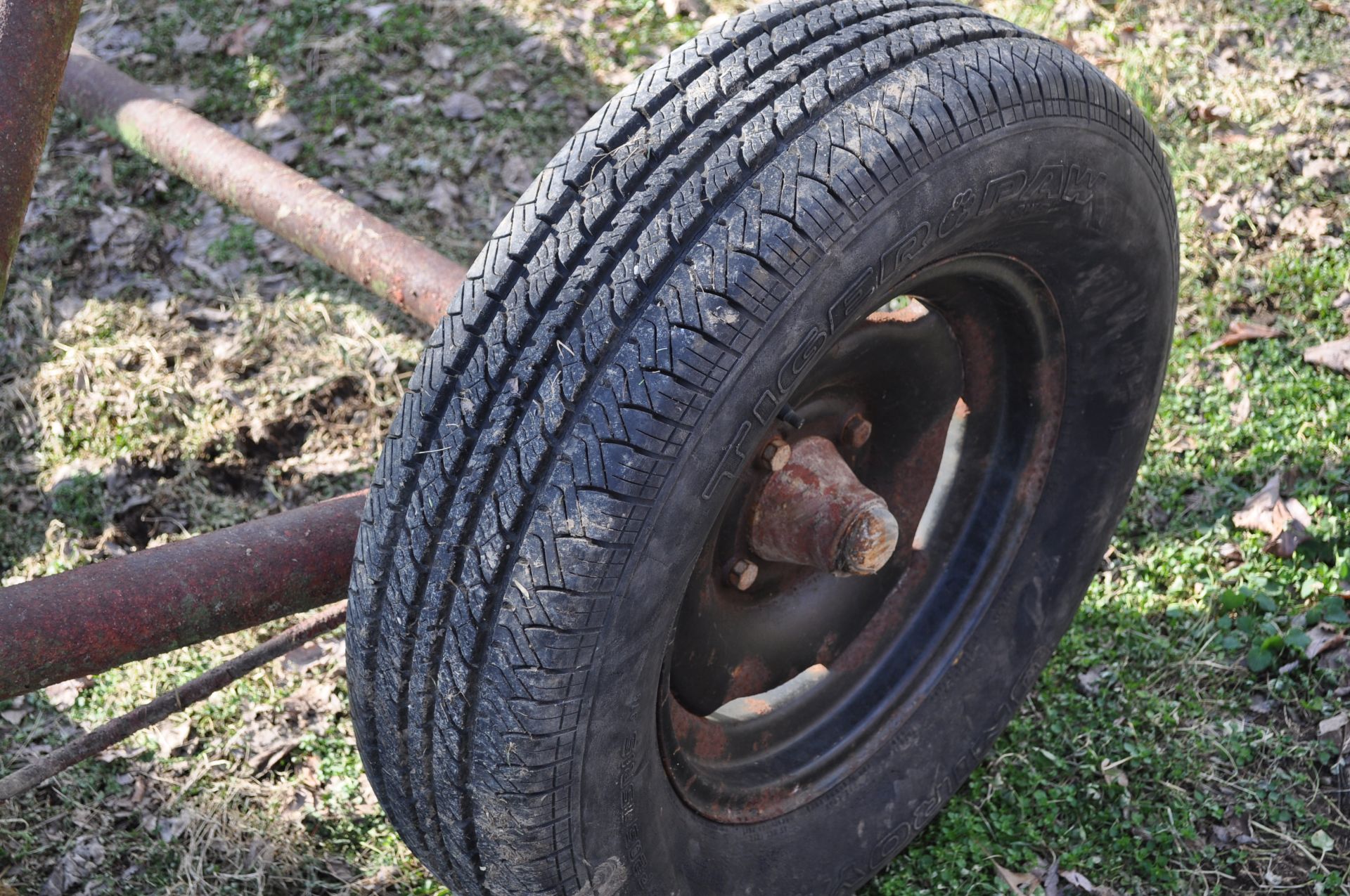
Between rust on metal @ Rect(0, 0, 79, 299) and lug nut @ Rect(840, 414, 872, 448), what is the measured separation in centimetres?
169

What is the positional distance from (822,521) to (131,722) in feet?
4.69

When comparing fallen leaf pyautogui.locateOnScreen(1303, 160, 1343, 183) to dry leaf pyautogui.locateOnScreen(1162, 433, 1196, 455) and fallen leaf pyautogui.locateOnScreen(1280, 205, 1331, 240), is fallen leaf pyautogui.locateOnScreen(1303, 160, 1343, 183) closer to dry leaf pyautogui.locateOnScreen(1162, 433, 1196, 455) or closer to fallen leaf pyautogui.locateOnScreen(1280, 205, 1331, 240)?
fallen leaf pyautogui.locateOnScreen(1280, 205, 1331, 240)

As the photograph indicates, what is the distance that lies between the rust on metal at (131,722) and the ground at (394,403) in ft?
1.60

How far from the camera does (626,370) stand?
5.61 feet

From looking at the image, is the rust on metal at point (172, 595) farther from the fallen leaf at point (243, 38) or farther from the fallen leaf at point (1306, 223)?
the fallen leaf at point (243, 38)

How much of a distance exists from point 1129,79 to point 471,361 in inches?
153

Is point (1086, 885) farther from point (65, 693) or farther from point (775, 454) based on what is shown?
point (65, 693)

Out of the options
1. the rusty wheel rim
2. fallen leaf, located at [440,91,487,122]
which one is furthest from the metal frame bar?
fallen leaf, located at [440,91,487,122]

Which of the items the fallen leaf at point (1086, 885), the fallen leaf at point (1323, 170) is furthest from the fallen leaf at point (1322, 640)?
the fallen leaf at point (1323, 170)

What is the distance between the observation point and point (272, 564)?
218cm

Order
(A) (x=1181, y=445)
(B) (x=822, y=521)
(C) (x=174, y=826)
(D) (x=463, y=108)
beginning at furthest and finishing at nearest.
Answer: (D) (x=463, y=108) < (A) (x=1181, y=445) < (C) (x=174, y=826) < (B) (x=822, y=521)

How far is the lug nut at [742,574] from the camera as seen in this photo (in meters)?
2.35

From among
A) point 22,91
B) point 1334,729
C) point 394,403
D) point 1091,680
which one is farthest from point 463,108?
point 1334,729

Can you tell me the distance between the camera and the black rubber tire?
5.66 feet
